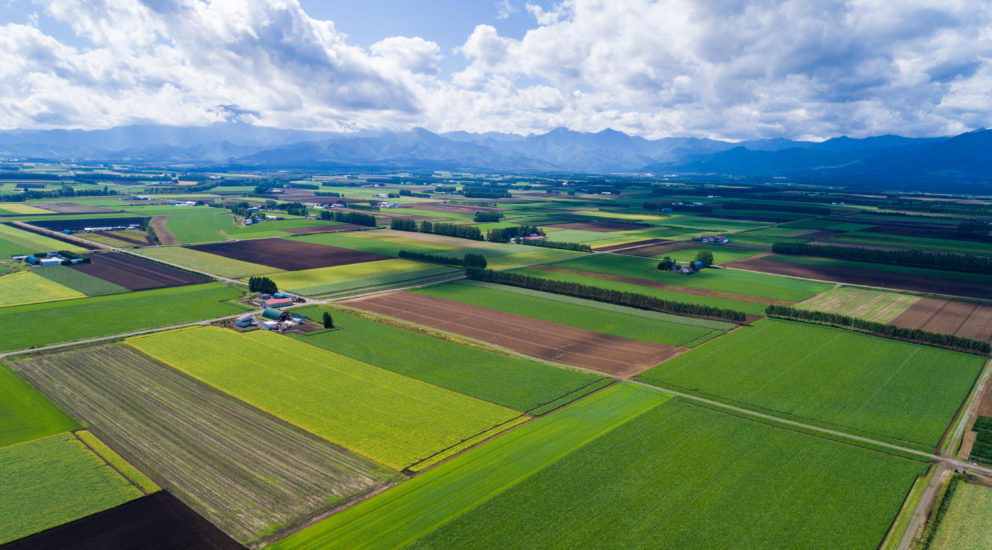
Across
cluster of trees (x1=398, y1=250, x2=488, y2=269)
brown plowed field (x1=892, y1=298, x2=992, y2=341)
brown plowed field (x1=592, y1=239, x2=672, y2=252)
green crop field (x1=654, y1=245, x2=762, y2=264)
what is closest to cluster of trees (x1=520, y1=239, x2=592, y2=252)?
brown plowed field (x1=592, y1=239, x2=672, y2=252)

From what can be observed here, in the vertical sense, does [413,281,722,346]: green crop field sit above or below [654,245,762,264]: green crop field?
below

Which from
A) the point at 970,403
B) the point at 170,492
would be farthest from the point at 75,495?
the point at 970,403

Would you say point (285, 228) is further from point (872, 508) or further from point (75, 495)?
point (872, 508)

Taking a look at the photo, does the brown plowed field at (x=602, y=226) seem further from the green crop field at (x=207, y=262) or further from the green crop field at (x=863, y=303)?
the green crop field at (x=207, y=262)

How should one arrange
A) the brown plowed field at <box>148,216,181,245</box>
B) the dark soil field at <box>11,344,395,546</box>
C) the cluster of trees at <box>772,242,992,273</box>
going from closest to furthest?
the dark soil field at <box>11,344,395,546</box>, the cluster of trees at <box>772,242,992,273</box>, the brown plowed field at <box>148,216,181,245</box>

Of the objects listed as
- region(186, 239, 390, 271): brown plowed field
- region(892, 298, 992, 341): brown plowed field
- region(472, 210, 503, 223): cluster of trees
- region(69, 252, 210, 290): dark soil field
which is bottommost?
region(69, 252, 210, 290): dark soil field

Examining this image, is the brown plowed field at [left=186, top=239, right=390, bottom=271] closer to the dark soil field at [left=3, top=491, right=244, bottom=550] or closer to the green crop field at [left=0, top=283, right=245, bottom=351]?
the green crop field at [left=0, top=283, right=245, bottom=351]
